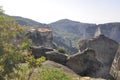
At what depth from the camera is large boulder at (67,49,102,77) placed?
6023 cm

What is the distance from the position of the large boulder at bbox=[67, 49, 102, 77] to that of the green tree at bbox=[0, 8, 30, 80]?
35243 mm

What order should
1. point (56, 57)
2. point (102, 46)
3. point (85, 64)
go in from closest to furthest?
point (56, 57), point (85, 64), point (102, 46)

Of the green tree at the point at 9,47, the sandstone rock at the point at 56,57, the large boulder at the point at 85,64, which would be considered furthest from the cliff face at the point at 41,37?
the green tree at the point at 9,47

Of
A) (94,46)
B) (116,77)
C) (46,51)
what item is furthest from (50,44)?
(46,51)

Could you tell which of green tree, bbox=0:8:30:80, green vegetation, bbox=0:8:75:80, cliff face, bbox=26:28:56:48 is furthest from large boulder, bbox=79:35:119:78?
green tree, bbox=0:8:30:80

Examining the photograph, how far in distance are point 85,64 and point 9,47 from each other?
3918 cm

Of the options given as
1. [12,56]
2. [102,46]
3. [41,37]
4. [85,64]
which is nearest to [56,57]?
[85,64]

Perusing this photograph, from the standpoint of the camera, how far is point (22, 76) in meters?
25.1

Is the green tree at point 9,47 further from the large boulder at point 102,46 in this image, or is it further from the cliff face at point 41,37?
the cliff face at point 41,37

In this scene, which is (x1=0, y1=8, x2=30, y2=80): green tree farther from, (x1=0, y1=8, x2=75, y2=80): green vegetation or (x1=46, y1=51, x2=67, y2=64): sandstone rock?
(x1=46, y1=51, x2=67, y2=64): sandstone rock

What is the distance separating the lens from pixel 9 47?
2388 cm

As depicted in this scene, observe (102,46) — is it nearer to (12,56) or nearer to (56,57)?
(56,57)

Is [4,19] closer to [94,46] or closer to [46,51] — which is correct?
[46,51]

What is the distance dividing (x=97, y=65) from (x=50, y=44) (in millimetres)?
75933
